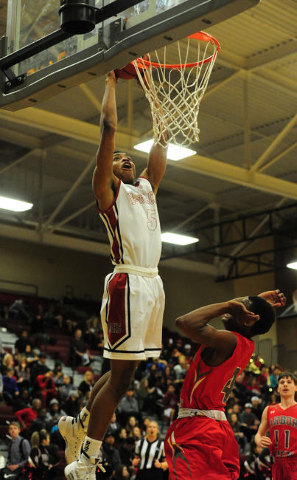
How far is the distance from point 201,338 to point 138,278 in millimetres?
744

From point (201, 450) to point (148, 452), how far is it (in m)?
7.95

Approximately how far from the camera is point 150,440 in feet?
41.3

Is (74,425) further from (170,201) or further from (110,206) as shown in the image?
(170,201)

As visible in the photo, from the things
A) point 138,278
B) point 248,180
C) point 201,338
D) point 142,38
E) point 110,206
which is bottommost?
point 201,338

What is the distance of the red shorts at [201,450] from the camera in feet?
15.7

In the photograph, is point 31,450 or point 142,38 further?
point 31,450

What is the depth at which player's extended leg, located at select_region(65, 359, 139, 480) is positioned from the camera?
4.99m

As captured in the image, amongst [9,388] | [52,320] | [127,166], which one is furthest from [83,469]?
[52,320]

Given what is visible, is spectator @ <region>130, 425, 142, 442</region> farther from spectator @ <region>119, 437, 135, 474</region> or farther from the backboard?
the backboard

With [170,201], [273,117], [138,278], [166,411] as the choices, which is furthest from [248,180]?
[138,278]

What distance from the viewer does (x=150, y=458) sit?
1238cm

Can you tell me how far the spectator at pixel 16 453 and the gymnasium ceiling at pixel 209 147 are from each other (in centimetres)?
541

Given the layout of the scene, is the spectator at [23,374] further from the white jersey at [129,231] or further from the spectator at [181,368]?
the white jersey at [129,231]

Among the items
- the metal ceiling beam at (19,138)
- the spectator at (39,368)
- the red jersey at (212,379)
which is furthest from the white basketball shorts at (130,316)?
the metal ceiling beam at (19,138)
